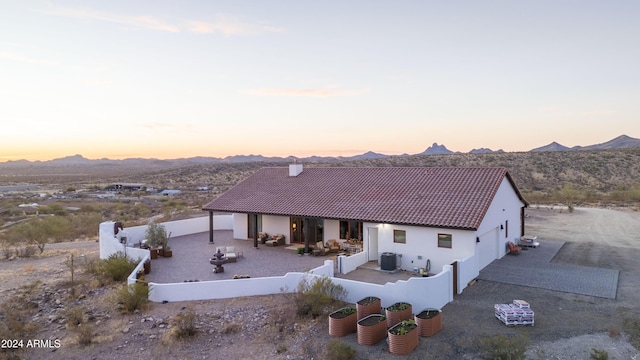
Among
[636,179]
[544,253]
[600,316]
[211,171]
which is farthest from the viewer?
[211,171]

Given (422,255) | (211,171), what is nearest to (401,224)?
(422,255)

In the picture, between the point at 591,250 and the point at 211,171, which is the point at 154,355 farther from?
the point at 211,171

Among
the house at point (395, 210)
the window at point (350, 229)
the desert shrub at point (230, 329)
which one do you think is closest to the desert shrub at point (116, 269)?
the house at point (395, 210)

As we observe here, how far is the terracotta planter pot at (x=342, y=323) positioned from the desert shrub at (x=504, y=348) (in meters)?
3.56

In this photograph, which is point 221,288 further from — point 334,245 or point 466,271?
point 466,271

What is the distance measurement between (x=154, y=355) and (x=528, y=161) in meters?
76.6

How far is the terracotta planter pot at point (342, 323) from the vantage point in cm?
1206

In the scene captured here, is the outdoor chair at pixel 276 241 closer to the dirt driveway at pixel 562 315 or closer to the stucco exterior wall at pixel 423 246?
the stucco exterior wall at pixel 423 246

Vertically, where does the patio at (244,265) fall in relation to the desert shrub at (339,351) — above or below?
above

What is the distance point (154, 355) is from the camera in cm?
1167

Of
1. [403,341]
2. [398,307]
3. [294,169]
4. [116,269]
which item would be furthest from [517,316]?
[294,169]

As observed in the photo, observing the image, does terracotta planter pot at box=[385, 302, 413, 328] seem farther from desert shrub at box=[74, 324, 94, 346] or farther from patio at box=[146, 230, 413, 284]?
desert shrub at box=[74, 324, 94, 346]

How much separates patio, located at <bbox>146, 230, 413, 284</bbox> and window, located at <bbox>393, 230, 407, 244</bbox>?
4.57ft

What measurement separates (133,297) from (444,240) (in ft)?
39.4
